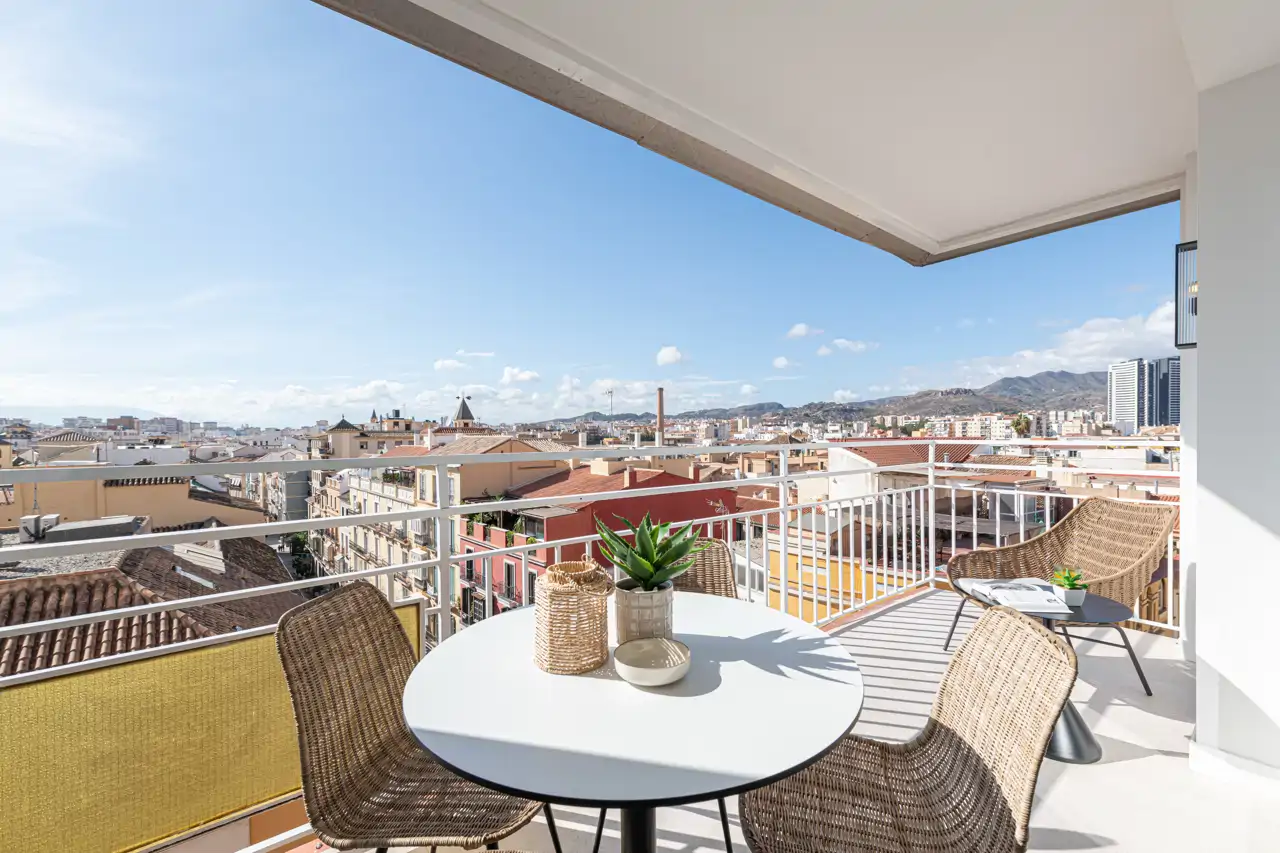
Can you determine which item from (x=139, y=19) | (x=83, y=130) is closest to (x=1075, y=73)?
(x=139, y=19)

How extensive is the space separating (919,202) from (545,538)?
10.5 feet

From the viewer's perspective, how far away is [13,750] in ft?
4.33

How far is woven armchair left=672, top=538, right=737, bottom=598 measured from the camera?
198 centimetres

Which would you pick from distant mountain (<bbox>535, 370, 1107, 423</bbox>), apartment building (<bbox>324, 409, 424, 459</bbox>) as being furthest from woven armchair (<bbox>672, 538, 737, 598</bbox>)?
distant mountain (<bbox>535, 370, 1107, 423</bbox>)

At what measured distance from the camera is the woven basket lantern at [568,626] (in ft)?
3.85

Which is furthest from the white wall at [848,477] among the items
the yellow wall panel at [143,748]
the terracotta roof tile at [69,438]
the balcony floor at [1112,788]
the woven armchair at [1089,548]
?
the terracotta roof tile at [69,438]

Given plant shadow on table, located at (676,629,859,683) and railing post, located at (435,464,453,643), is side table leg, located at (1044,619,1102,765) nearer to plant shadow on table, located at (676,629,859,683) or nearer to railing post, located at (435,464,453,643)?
plant shadow on table, located at (676,629,859,683)

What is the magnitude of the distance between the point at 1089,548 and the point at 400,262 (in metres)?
20.6

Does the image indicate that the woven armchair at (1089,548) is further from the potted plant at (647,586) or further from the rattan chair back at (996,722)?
the potted plant at (647,586)

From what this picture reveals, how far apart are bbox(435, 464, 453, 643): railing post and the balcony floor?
74 cm

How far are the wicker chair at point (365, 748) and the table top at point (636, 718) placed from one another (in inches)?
5.6

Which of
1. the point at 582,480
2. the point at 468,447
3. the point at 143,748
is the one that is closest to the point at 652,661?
the point at 143,748

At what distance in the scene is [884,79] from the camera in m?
2.33

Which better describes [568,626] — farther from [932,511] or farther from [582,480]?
[932,511]
